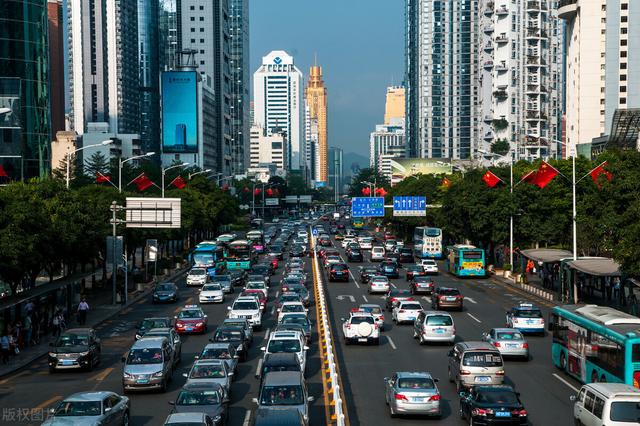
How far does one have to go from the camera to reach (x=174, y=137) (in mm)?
180500

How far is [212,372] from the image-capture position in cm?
2678

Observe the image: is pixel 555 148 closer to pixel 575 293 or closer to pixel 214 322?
pixel 575 293

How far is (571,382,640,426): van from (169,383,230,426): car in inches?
365

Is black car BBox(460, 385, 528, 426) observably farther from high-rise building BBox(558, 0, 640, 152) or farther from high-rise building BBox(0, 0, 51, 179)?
high-rise building BBox(558, 0, 640, 152)

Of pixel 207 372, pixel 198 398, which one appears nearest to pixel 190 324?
pixel 207 372

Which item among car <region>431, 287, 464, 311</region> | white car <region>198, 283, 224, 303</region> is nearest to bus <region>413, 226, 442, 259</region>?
white car <region>198, 283, 224, 303</region>

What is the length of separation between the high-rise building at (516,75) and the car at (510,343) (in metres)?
125

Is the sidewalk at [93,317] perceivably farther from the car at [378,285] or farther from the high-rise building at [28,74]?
the high-rise building at [28,74]

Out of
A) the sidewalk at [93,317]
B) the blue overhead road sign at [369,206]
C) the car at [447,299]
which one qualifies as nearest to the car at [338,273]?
the sidewalk at [93,317]

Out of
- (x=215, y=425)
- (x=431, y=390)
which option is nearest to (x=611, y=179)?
(x=431, y=390)

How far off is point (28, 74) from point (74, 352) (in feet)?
188

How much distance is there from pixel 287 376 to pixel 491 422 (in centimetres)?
553

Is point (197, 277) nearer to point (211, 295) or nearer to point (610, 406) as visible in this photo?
point (211, 295)

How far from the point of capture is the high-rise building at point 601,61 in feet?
446
